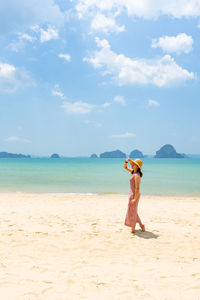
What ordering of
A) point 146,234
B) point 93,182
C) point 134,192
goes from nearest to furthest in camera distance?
point 134,192 → point 146,234 → point 93,182

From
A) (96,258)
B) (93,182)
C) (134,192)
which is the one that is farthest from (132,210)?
(93,182)

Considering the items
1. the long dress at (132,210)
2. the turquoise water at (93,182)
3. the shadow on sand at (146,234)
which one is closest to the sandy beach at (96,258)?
the shadow on sand at (146,234)

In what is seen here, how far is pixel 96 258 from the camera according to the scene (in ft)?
18.0

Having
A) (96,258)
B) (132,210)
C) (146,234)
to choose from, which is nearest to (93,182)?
(146,234)

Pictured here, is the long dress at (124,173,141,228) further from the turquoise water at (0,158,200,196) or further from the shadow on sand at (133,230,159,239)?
the turquoise water at (0,158,200,196)

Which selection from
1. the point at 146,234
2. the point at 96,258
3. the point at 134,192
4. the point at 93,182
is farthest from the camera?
the point at 93,182

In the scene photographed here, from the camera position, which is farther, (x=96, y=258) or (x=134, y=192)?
(x=134, y=192)

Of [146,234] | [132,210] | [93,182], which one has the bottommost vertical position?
[93,182]

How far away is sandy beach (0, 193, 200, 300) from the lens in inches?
152

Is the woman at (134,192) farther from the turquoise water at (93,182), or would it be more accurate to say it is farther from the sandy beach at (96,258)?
the turquoise water at (93,182)

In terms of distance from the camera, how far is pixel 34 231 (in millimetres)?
7613

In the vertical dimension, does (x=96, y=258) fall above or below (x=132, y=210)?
below

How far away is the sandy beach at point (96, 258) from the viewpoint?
3873mm

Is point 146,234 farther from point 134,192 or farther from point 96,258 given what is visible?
point 96,258
